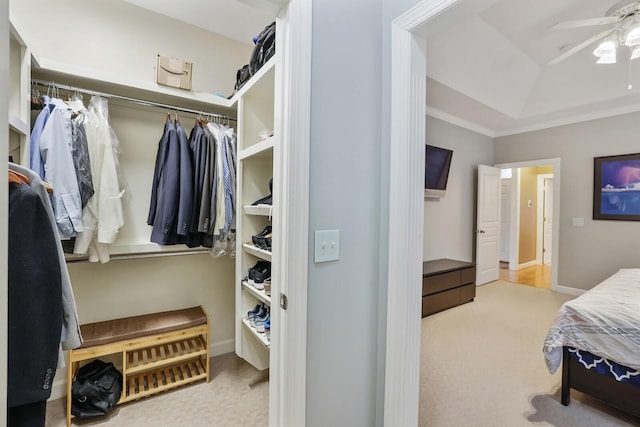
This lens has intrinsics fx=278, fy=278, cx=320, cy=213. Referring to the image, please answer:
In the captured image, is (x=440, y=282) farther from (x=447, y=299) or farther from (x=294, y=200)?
(x=294, y=200)

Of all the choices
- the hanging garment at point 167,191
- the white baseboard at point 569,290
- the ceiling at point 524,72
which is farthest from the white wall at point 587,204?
the hanging garment at point 167,191

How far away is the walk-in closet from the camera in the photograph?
1.66 meters

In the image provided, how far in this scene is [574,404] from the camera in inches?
70.7

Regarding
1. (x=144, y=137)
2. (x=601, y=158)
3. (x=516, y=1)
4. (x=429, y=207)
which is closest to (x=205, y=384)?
(x=144, y=137)

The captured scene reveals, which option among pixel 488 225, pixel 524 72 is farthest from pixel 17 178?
pixel 488 225

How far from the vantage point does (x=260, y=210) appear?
161 cm

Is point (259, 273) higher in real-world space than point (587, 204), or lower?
lower

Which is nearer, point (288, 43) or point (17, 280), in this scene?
point (17, 280)

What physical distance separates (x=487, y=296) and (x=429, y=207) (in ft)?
5.01

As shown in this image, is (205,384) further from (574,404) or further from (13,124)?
(574,404)

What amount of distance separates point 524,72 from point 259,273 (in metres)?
4.19

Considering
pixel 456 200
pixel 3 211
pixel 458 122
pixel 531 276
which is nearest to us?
pixel 3 211

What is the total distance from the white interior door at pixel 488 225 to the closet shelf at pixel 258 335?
3.99 m

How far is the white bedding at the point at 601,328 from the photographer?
5.00ft
